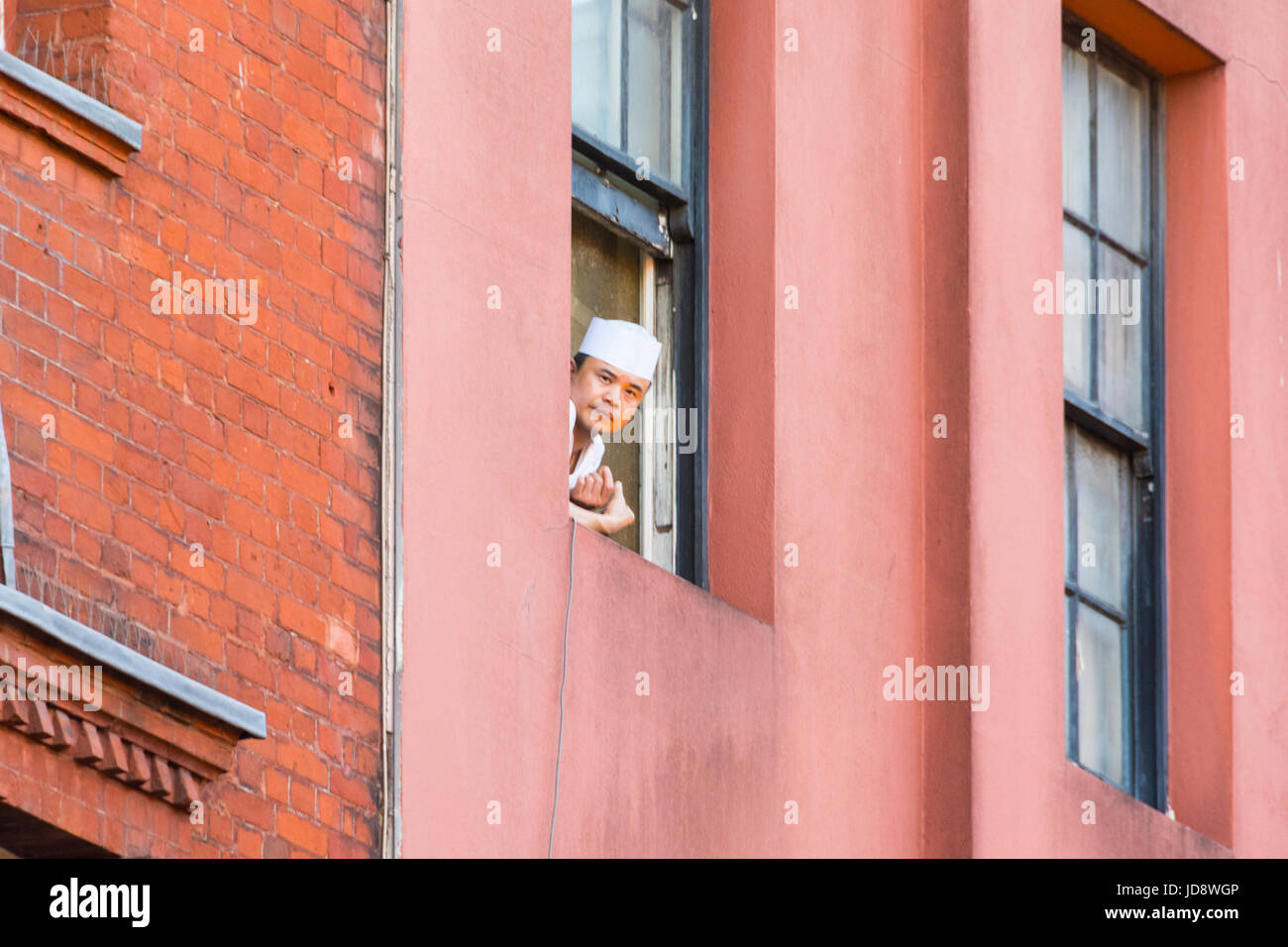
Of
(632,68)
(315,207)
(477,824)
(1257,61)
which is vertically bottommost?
(477,824)

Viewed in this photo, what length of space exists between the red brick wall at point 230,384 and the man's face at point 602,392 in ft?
4.43

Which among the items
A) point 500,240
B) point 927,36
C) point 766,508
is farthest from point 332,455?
point 927,36

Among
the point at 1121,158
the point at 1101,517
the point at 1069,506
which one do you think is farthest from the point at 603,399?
the point at 1121,158

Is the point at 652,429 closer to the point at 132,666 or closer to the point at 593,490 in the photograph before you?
the point at 593,490

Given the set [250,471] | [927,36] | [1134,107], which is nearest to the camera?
[250,471]

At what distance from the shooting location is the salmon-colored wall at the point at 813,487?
9.05 metres

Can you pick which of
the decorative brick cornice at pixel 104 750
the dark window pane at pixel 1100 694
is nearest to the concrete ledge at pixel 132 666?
the decorative brick cornice at pixel 104 750

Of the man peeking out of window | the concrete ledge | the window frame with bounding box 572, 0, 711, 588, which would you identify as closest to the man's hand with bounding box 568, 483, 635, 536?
the man peeking out of window

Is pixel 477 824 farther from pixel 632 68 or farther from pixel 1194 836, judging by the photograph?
pixel 1194 836

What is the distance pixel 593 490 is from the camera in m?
9.93

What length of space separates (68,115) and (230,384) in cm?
87

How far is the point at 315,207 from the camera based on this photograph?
8.70 meters

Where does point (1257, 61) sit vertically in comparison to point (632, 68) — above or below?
above

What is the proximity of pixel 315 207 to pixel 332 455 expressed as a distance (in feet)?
2.30
